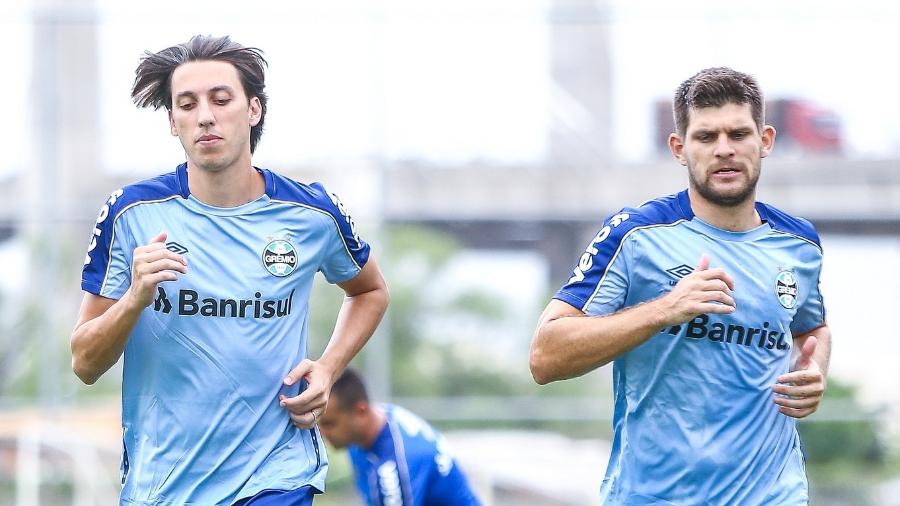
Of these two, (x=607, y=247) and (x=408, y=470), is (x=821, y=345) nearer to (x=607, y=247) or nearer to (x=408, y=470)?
(x=607, y=247)

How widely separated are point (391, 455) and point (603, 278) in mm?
2256

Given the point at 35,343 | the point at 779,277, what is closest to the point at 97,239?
the point at 779,277

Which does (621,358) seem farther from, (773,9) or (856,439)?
(773,9)

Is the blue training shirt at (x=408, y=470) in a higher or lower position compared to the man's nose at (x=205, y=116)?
lower

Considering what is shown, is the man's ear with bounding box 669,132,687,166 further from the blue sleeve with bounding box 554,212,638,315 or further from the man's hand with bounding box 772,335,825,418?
the man's hand with bounding box 772,335,825,418

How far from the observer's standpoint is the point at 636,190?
11.9m

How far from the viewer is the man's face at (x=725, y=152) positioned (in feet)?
13.3

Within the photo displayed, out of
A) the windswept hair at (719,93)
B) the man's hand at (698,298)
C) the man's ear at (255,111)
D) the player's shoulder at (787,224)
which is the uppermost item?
the windswept hair at (719,93)

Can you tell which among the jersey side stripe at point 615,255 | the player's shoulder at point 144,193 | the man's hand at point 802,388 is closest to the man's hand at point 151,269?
the player's shoulder at point 144,193

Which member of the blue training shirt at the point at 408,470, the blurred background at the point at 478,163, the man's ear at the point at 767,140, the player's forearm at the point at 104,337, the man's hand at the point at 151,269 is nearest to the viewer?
the man's hand at the point at 151,269

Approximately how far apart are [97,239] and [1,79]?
8.42 meters

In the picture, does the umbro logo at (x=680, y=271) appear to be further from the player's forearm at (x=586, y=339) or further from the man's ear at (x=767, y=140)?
the man's ear at (x=767, y=140)

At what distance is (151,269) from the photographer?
12.0ft

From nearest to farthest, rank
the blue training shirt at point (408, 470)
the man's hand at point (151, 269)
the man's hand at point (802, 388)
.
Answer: the man's hand at point (151, 269) → the man's hand at point (802, 388) → the blue training shirt at point (408, 470)
